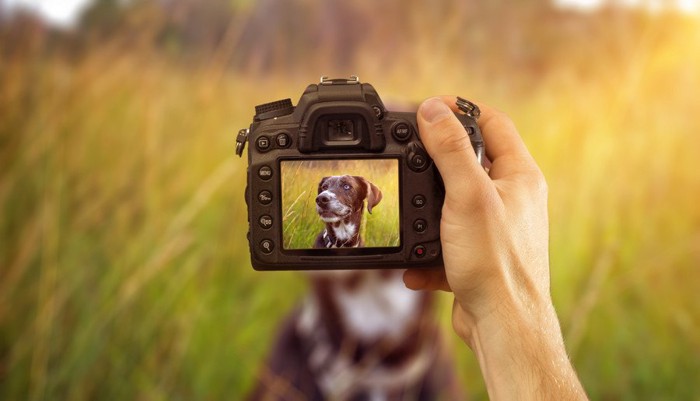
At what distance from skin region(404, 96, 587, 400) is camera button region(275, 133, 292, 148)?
0.10 m

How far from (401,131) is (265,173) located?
0.34ft

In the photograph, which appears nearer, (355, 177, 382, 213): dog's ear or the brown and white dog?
(355, 177, 382, 213): dog's ear

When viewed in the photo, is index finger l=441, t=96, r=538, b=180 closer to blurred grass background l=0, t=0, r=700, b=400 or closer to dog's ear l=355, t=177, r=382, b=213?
dog's ear l=355, t=177, r=382, b=213

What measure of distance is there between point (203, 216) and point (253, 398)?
1.34 ft

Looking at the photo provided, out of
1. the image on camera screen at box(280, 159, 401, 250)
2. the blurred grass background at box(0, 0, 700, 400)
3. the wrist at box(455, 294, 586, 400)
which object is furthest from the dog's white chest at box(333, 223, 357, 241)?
the blurred grass background at box(0, 0, 700, 400)

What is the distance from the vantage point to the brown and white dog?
1.54 meters

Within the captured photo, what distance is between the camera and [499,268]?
0.53 m

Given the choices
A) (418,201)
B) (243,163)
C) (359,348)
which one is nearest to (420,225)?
(418,201)

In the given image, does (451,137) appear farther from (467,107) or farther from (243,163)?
(243,163)

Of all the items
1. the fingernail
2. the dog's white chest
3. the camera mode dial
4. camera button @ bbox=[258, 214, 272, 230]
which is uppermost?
the camera mode dial

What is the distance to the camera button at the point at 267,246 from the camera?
1.92 ft

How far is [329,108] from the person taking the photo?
574mm

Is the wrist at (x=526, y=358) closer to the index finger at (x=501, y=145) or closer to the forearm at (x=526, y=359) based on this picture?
the forearm at (x=526, y=359)

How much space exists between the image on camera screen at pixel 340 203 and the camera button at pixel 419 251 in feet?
0.04
